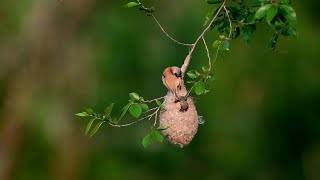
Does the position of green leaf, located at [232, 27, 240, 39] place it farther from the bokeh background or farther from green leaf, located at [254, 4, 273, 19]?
the bokeh background

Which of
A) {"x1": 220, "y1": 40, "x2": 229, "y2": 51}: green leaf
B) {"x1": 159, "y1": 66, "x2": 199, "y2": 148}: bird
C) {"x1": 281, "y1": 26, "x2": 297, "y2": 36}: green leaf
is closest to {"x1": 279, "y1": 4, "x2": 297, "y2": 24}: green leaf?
{"x1": 281, "y1": 26, "x2": 297, "y2": 36}: green leaf

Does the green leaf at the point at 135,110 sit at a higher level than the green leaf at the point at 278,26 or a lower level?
lower

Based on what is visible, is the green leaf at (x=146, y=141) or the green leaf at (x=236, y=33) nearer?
the green leaf at (x=146, y=141)

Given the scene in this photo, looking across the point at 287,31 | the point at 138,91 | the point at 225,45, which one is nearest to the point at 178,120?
the point at 225,45

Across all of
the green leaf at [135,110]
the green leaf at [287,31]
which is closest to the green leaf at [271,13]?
the green leaf at [287,31]

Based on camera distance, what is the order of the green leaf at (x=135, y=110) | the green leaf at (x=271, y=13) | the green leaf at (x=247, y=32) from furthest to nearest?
the green leaf at (x=247, y=32)
the green leaf at (x=135, y=110)
the green leaf at (x=271, y=13)

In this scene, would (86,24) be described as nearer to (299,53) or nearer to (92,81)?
(92,81)

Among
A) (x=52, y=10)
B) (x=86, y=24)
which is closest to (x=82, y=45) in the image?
(x=86, y=24)

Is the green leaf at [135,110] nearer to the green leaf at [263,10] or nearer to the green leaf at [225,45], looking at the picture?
the green leaf at [225,45]
